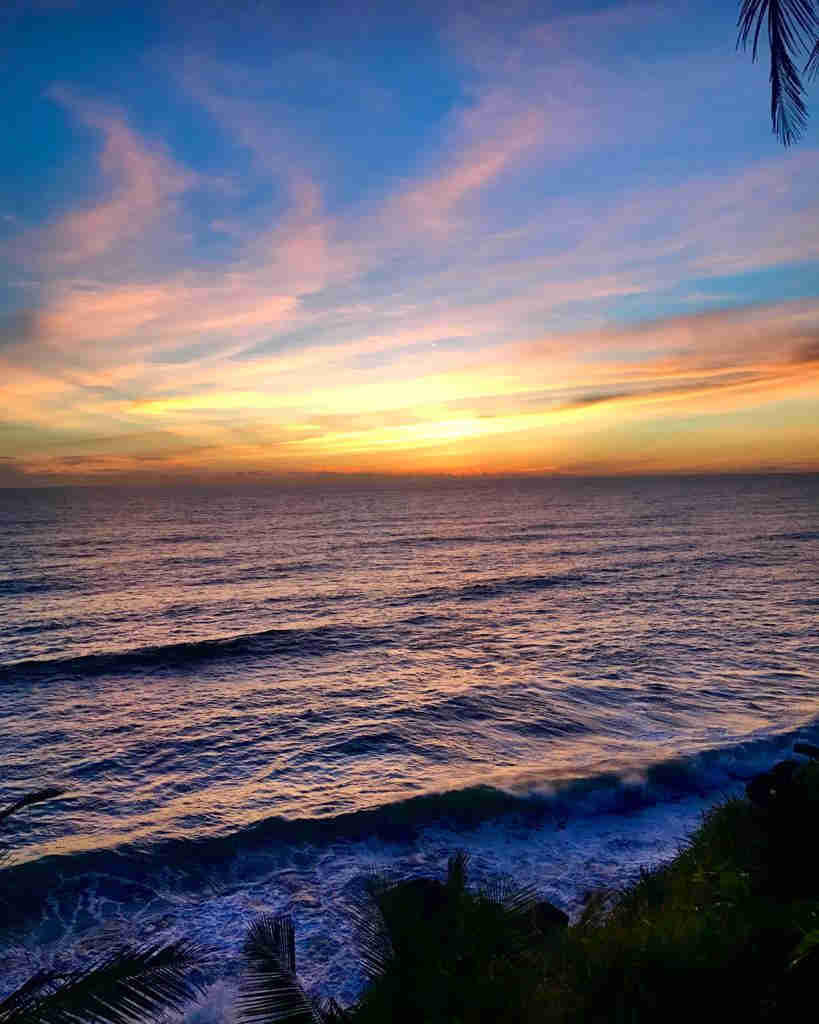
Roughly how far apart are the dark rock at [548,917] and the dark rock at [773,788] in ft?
13.0

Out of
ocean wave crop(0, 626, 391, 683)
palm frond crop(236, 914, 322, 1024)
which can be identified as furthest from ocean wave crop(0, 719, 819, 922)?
ocean wave crop(0, 626, 391, 683)

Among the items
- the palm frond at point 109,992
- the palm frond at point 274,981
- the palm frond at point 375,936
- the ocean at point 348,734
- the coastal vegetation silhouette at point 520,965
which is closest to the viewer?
the palm frond at point 109,992

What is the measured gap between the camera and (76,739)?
21672 millimetres

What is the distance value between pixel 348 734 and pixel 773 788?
13961 mm

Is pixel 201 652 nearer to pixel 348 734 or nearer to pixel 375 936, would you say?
pixel 348 734

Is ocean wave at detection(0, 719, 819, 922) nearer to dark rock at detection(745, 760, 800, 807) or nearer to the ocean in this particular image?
the ocean

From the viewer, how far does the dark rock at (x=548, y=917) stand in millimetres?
10872

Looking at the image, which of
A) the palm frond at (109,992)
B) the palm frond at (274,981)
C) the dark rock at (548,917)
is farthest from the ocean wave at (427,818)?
the palm frond at (109,992)

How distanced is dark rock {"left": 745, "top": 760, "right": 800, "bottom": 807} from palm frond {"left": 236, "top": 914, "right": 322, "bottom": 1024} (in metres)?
8.54

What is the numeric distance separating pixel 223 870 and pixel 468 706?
1220cm

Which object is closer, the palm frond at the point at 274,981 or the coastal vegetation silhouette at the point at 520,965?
the coastal vegetation silhouette at the point at 520,965

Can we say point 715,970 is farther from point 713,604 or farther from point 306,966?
point 713,604

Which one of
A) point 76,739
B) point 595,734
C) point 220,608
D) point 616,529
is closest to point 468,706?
point 595,734

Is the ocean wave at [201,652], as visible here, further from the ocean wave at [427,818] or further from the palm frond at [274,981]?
the palm frond at [274,981]
